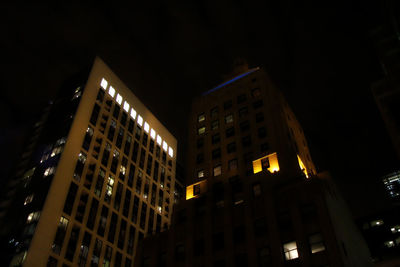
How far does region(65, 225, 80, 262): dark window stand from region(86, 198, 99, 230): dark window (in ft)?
8.25

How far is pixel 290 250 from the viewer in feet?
113

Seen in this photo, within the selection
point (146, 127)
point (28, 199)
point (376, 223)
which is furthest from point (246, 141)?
point (376, 223)

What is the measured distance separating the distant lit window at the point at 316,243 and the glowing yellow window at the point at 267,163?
11.8 m

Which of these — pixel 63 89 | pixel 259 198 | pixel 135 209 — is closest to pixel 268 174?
pixel 259 198

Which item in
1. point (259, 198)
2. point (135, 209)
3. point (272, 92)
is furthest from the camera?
point (135, 209)

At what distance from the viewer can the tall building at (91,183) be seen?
54.0 m

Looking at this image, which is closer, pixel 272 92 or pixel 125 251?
pixel 272 92

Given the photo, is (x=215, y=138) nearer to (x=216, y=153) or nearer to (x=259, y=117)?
(x=216, y=153)

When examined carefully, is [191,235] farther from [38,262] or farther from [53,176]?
[53,176]

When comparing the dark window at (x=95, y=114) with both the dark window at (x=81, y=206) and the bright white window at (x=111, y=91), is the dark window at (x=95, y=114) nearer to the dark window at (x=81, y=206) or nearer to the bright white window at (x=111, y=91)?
the bright white window at (x=111, y=91)

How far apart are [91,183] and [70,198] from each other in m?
5.85

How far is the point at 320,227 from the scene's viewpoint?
33.9m

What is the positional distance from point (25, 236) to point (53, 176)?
392 inches

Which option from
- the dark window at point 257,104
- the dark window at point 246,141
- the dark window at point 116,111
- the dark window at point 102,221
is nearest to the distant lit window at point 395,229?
the dark window at point 257,104
